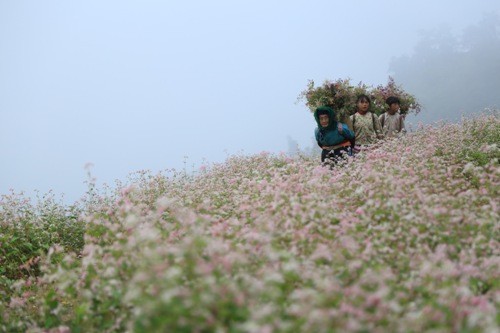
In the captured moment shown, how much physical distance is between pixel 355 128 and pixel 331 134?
121 centimetres

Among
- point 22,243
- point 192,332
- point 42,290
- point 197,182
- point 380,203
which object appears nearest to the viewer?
point 192,332

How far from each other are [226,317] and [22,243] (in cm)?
716

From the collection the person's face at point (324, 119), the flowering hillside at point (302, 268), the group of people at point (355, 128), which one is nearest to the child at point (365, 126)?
the group of people at point (355, 128)

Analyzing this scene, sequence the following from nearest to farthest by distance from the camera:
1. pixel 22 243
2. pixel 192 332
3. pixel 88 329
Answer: pixel 192 332
pixel 88 329
pixel 22 243

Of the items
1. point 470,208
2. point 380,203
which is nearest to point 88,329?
point 380,203

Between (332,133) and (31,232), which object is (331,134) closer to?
(332,133)

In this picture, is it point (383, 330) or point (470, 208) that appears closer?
point (383, 330)

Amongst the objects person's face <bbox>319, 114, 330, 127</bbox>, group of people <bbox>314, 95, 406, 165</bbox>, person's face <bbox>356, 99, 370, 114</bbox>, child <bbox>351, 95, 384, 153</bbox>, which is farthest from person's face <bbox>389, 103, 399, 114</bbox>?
person's face <bbox>319, 114, 330, 127</bbox>

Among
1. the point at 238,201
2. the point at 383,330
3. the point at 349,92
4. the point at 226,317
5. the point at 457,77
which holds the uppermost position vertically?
the point at 457,77

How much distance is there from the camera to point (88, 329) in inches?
190

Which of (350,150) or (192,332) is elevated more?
(350,150)

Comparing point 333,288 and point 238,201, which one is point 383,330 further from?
point 238,201

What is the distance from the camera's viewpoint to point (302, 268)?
165 inches

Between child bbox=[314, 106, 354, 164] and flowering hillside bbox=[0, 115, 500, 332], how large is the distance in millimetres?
2929
